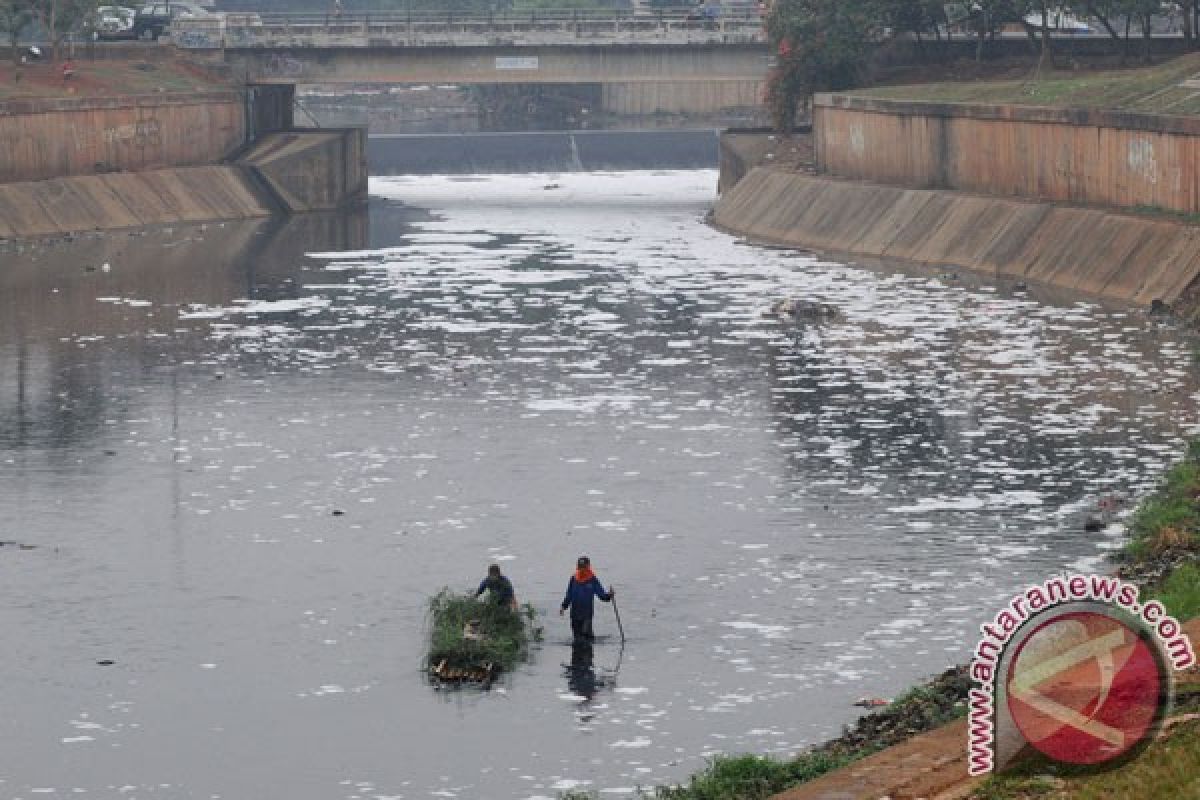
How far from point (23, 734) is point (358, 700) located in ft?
15.2

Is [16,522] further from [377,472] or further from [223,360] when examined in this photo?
[223,360]

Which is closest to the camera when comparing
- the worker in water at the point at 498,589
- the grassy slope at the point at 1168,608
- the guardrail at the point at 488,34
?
the grassy slope at the point at 1168,608

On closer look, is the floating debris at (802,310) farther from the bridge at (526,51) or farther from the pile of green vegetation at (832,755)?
the bridge at (526,51)

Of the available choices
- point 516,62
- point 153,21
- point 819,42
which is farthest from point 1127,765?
point 153,21

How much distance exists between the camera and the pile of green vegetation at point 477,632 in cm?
3512

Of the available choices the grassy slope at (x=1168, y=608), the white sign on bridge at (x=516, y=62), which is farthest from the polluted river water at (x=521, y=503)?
the white sign on bridge at (x=516, y=62)

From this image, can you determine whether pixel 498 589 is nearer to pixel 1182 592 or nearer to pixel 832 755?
A: pixel 832 755

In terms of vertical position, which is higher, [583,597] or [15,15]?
[15,15]

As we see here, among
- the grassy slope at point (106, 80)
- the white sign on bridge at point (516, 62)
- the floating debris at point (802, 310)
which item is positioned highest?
the white sign on bridge at point (516, 62)

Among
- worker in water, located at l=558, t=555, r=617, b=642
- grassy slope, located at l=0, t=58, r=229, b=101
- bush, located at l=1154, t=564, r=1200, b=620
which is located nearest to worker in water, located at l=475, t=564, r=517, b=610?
worker in water, located at l=558, t=555, r=617, b=642

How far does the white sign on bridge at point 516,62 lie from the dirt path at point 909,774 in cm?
10272

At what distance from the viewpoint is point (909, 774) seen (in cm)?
2648

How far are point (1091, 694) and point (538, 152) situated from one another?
15616 centimetres

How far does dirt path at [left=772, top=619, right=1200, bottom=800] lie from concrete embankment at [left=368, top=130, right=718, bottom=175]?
480 feet
